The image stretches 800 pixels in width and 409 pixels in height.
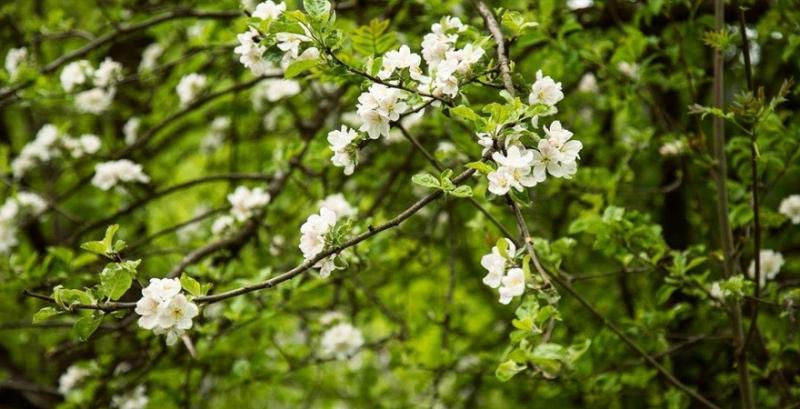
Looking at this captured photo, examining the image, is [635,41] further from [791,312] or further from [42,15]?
[42,15]

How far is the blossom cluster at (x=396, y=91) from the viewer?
1610mm

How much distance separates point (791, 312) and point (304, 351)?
2208 millimetres

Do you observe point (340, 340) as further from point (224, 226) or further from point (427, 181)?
point (427, 181)

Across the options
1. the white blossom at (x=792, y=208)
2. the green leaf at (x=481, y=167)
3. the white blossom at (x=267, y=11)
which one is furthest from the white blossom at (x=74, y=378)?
the white blossom at (x=792, y=208)

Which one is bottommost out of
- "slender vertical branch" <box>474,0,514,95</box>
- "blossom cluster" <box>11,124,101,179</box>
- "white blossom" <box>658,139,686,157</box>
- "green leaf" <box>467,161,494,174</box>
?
"blossom cluster" <box>11,124,101,179</box>

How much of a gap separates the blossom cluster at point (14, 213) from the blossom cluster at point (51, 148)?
0.15 m

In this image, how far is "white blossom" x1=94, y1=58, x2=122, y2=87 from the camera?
312 centimetres

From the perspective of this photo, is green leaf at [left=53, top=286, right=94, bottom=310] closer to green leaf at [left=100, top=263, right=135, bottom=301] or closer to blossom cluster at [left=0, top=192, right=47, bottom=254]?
green leaf at [left=100, top=263, right=135, bottom=301]

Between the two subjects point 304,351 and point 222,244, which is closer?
point 222,244

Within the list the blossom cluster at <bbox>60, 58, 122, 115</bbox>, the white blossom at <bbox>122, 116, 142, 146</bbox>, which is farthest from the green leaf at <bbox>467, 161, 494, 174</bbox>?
the white blossom at <bbox>122, 116, 142, 146</bbox>

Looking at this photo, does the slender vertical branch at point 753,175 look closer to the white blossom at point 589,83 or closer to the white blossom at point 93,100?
the white blossom at point 589,83

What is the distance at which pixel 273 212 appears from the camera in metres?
3.43

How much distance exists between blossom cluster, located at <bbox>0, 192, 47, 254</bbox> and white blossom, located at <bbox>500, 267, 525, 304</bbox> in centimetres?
292

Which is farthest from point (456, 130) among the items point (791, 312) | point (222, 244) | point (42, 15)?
point (42, 15)
